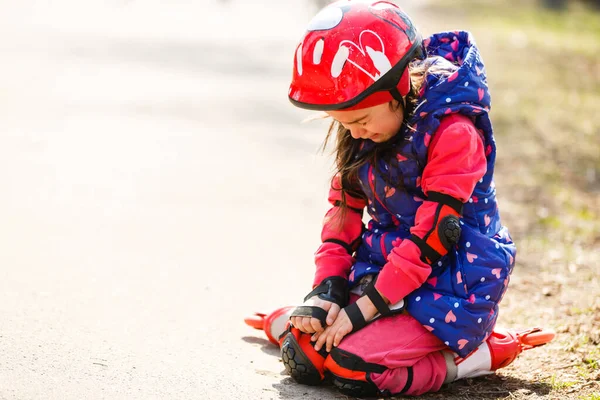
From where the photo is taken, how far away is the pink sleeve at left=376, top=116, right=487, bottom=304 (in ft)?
9.87

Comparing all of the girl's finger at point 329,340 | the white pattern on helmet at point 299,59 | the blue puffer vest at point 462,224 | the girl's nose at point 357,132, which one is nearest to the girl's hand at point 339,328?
the girl's finger at point 329,340

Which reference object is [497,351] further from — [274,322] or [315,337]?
[274,322]

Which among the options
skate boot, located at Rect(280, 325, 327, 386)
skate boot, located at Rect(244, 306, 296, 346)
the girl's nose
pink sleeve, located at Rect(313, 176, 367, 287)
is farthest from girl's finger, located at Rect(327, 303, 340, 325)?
the girl's nose

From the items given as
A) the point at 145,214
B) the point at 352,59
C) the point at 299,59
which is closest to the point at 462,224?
the point at 352,59

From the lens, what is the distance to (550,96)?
10.2 meters

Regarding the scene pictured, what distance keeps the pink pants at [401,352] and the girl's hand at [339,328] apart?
1.1 inches

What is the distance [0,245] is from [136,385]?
1.62 metres

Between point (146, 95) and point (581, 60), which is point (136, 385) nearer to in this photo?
point (146, 95)

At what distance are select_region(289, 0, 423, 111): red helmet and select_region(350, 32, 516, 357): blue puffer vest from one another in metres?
0.19

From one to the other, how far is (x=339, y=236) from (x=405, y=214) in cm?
34

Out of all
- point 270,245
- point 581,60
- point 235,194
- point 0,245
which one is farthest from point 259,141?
point 581,60

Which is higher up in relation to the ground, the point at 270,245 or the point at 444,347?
the point at 444,347

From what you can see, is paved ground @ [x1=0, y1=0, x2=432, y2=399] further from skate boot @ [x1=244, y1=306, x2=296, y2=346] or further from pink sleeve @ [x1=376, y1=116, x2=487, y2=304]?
pink sleeve @ [x1=376, y1=116, x2=487, y2=304]

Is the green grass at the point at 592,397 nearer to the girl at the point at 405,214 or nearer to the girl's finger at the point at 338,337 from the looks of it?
the girl at the point at 405,214
